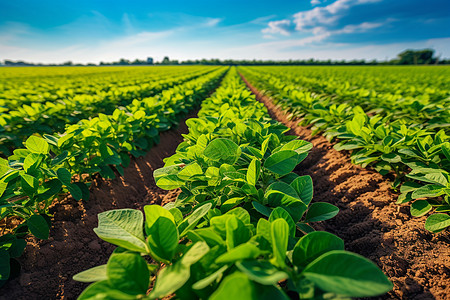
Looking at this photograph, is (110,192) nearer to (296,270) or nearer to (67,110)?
(296,270)

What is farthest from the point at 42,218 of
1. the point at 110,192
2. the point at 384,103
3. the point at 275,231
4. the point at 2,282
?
the point at 384,103

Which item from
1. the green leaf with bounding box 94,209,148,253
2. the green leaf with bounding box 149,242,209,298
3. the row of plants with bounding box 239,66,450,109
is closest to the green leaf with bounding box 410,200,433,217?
the green leaf with bounding box 149,242,209,298

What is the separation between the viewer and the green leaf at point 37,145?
5.61 feet

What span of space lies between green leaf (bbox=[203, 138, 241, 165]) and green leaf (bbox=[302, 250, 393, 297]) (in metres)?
0.78

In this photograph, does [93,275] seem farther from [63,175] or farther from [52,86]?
[52,86]

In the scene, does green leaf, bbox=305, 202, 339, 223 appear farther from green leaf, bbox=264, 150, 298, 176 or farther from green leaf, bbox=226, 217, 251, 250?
green leaf, bbox=226, 217, 251, 250

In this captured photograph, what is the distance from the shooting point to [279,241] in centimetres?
70

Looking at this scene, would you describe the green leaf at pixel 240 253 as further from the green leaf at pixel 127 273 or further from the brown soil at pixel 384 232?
the brown soil at pixel 384 232

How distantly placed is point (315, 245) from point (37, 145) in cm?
204

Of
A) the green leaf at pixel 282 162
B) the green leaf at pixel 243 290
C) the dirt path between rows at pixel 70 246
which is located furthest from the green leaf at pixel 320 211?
the dirt path between rows at pixel 70 246

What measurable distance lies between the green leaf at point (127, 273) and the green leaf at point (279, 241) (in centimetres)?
42

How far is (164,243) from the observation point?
807 mm

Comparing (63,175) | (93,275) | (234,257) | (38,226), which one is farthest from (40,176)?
(234,257)

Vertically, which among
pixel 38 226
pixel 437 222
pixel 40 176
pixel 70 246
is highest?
pixel 40 176
